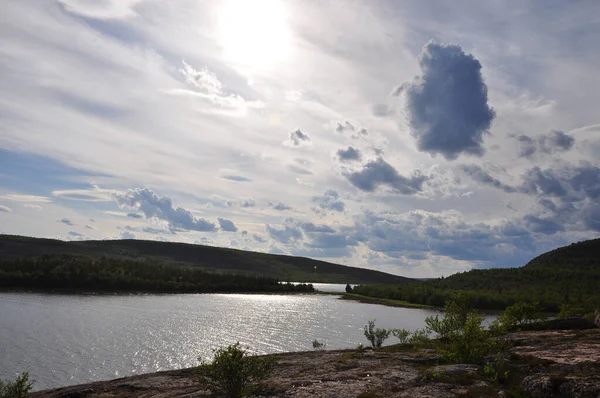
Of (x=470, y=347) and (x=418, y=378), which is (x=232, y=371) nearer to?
(x=418, y=378)

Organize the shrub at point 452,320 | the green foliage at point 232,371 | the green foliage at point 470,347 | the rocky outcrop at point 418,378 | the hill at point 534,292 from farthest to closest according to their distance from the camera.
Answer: the hill at point 534,292
the shrub at point 452,320
the green foliage at point 470,347
the green foliage at point 232,371
the rocky outcrop at point 418,378

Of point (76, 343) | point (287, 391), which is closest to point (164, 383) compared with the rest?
point (287, 391)

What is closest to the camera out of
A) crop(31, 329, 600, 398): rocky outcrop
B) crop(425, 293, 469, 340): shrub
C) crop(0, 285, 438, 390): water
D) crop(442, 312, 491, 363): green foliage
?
crop(31, 329, 600, 398): rocky outcrop

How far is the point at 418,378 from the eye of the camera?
30375 millimetres

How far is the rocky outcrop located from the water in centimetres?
1848

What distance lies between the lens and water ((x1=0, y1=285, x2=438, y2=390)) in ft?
184

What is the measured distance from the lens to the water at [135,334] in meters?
56.0

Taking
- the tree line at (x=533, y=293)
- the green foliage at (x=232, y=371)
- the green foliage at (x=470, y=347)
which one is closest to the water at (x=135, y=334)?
the green foliage at (x=232, y=371)

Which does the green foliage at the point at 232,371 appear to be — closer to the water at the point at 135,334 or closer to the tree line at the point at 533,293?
the water at the point at 135,334

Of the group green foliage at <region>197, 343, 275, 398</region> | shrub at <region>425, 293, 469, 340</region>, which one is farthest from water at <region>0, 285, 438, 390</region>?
green foliage at <region>197, 343, 275, 398</region>

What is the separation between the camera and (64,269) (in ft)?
626

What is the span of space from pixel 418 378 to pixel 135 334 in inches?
2520

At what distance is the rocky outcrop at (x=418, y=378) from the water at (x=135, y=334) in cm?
1848

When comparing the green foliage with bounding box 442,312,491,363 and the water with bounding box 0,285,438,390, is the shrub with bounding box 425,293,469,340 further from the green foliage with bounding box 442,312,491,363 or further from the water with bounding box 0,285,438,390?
the water with bounding box 0,285,438,390
